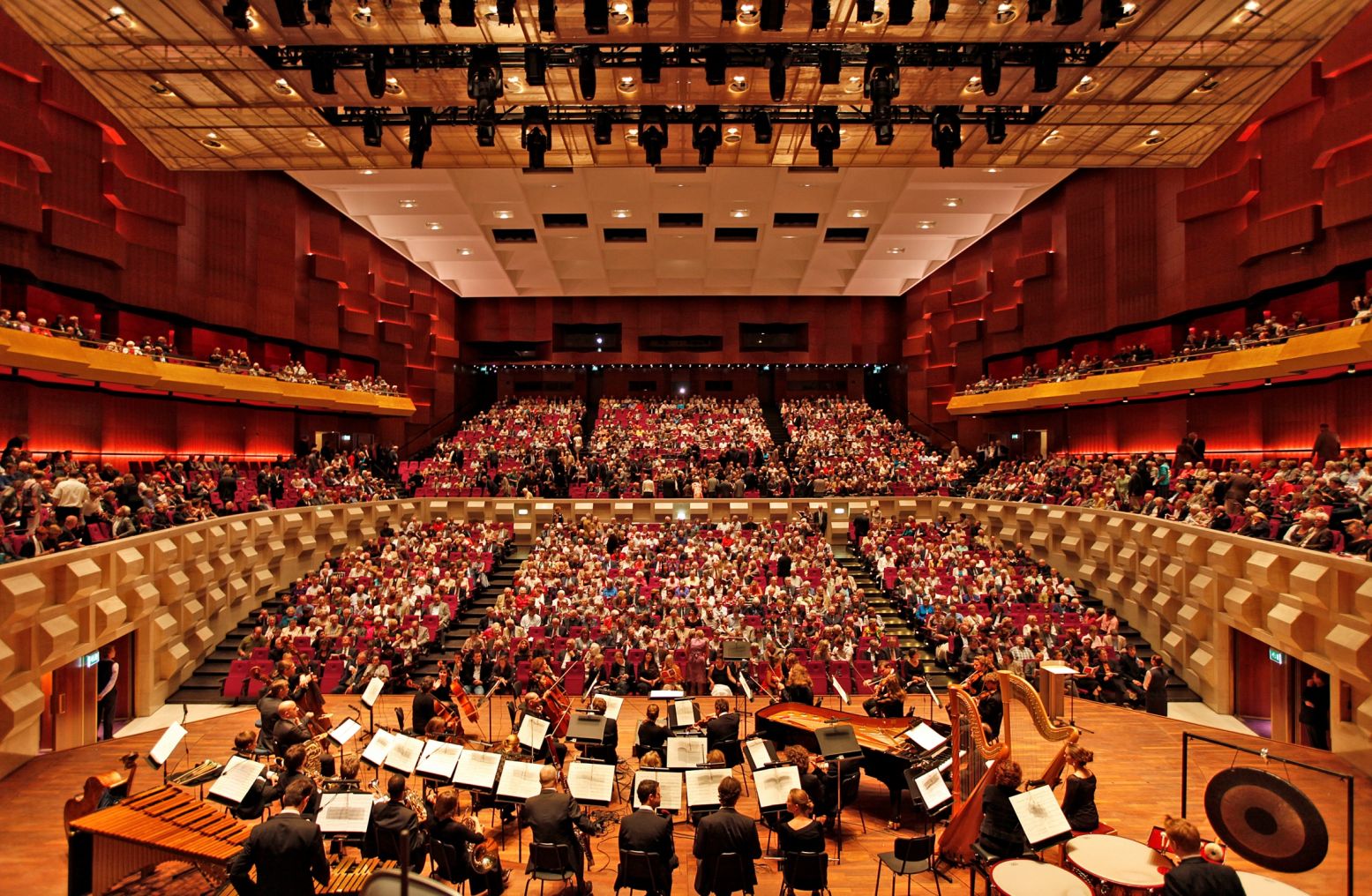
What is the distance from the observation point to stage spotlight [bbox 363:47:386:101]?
9453 millimetres

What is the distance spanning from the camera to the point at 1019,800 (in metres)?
5.36

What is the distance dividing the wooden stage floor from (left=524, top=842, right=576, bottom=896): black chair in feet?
2.79

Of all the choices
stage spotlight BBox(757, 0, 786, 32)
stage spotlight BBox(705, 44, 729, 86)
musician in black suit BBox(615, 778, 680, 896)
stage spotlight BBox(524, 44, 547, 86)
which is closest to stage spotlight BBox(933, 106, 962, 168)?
stage spotlight BBox(705, 44, 729, 86)

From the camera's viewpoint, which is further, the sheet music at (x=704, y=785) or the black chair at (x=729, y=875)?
the sheet music at (x=704, y=785)

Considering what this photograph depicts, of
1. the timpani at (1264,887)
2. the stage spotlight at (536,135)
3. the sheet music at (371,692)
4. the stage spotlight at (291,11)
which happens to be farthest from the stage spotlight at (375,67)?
the timpani at (1264,887)

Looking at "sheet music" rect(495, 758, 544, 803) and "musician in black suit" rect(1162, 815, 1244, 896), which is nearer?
"musician in black suit" rect(1162, 815, 1244, 896)

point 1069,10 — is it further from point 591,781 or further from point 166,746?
point 166,746

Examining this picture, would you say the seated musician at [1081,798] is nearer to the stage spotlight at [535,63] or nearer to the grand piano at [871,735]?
the grand piano at [871,735]

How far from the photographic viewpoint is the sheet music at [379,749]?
268 inches

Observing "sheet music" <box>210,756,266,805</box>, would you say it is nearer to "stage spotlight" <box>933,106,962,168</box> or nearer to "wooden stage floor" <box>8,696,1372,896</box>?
"wooden stage floor" <box>8,696,1372,896</box>

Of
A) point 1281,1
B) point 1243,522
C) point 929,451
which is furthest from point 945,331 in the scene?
point 1281,1

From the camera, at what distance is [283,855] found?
196 inches

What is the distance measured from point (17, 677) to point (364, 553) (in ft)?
28.4

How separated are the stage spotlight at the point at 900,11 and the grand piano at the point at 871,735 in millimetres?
7105
